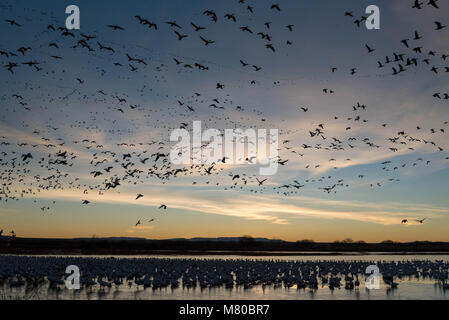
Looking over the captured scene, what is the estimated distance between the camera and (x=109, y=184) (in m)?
Result: 31.0
